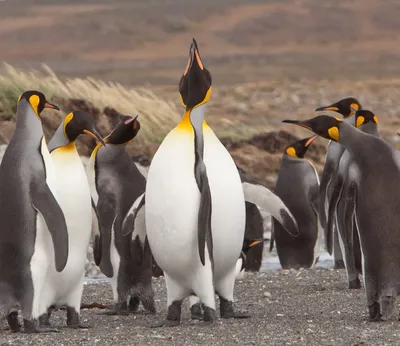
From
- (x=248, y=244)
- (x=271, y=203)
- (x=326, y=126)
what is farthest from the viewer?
(x=248, y=244)

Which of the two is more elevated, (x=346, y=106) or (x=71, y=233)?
(x=346, y=106)

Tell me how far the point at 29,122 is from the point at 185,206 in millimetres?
1038

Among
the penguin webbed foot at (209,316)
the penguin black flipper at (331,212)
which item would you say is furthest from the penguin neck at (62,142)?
the penguin black flipper at (331,212)

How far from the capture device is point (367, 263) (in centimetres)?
798

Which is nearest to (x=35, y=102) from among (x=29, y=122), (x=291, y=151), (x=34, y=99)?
(x=34, y=99)

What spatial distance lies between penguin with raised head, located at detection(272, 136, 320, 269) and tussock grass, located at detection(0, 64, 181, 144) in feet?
22.0

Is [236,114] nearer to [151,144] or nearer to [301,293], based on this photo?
[151,144]

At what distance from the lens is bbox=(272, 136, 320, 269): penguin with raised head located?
1298cm

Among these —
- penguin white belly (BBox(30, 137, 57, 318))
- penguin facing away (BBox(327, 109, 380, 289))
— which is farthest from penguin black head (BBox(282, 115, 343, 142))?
penguin white belly (BBox(30, 137, 57, 318))

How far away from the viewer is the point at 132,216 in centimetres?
820

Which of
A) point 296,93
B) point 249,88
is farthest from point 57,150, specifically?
point 249,88

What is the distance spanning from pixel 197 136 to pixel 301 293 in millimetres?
2278

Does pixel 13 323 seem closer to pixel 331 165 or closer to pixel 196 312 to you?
pixel 196 312

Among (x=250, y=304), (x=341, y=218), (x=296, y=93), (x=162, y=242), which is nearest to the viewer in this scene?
(x=162, y=242)
